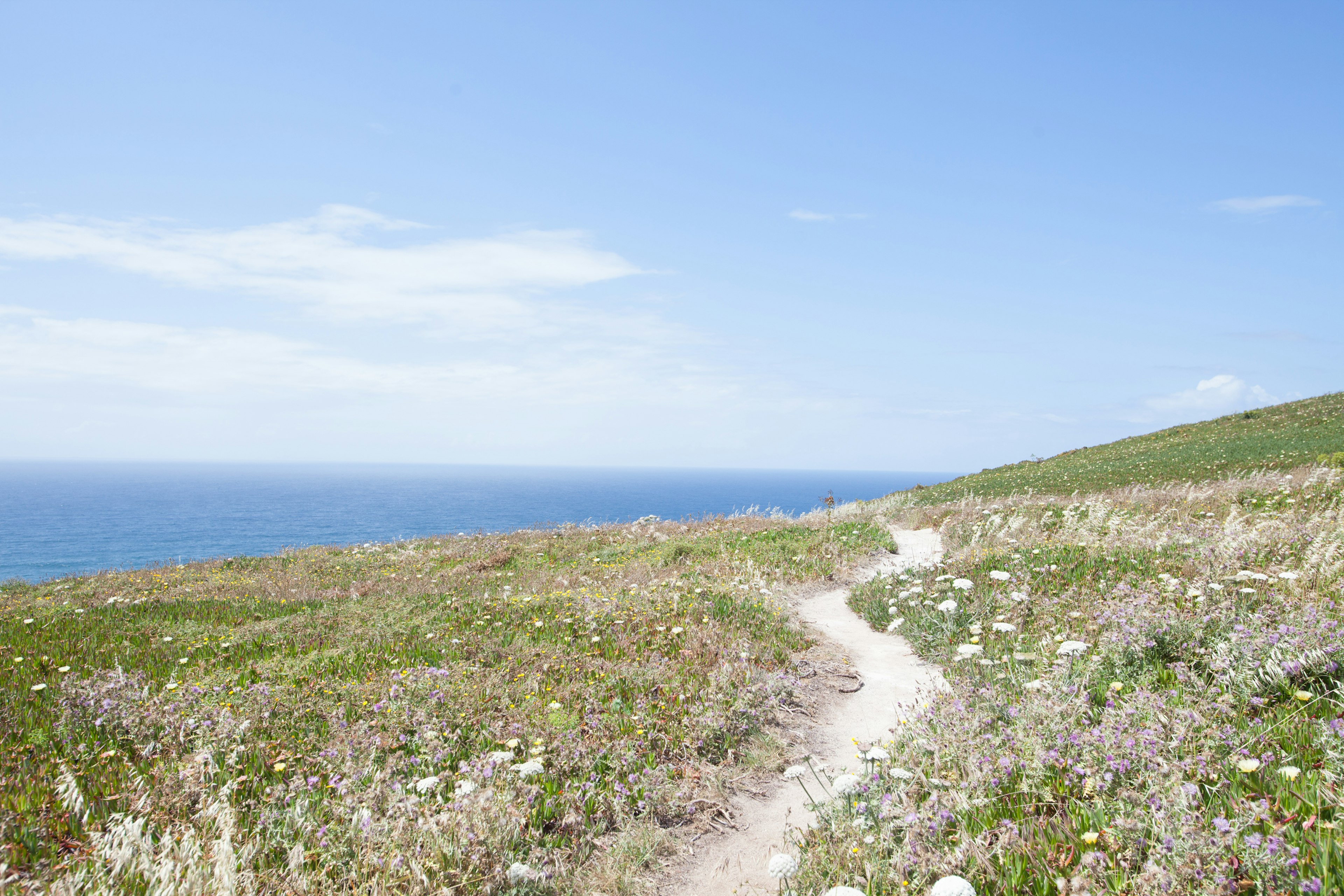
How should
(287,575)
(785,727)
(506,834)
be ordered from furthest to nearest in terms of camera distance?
(287,575) → (785,727) → (506,834)

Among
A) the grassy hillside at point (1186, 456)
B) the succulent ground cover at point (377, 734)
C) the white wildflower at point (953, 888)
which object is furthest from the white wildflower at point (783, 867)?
the grassy hillside at point (1186, 456)

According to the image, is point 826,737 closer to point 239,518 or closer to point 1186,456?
point 1186,456

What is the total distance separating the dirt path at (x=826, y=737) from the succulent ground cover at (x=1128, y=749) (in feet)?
1.08

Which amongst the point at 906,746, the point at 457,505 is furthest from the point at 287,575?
the point at 457,505

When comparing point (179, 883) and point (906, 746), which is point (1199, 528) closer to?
point (906, 746)

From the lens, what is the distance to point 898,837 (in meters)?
4.05

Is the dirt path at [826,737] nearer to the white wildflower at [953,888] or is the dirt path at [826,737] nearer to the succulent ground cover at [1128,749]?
the succulent ground cover at [1128,749]

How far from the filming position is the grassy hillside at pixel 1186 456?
1145 inches

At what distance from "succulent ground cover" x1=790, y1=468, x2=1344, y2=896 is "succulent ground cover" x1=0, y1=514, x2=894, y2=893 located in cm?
180

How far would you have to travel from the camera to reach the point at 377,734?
19.4ft

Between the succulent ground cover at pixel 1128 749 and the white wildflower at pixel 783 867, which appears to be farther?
the white wildflower at pixel 783 867

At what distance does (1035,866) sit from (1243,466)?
34.8m

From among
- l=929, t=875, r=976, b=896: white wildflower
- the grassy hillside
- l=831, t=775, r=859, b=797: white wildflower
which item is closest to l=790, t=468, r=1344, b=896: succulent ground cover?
l=831, t=775, r=859, b=797: white wildflower

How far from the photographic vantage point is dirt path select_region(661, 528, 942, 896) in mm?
4434
